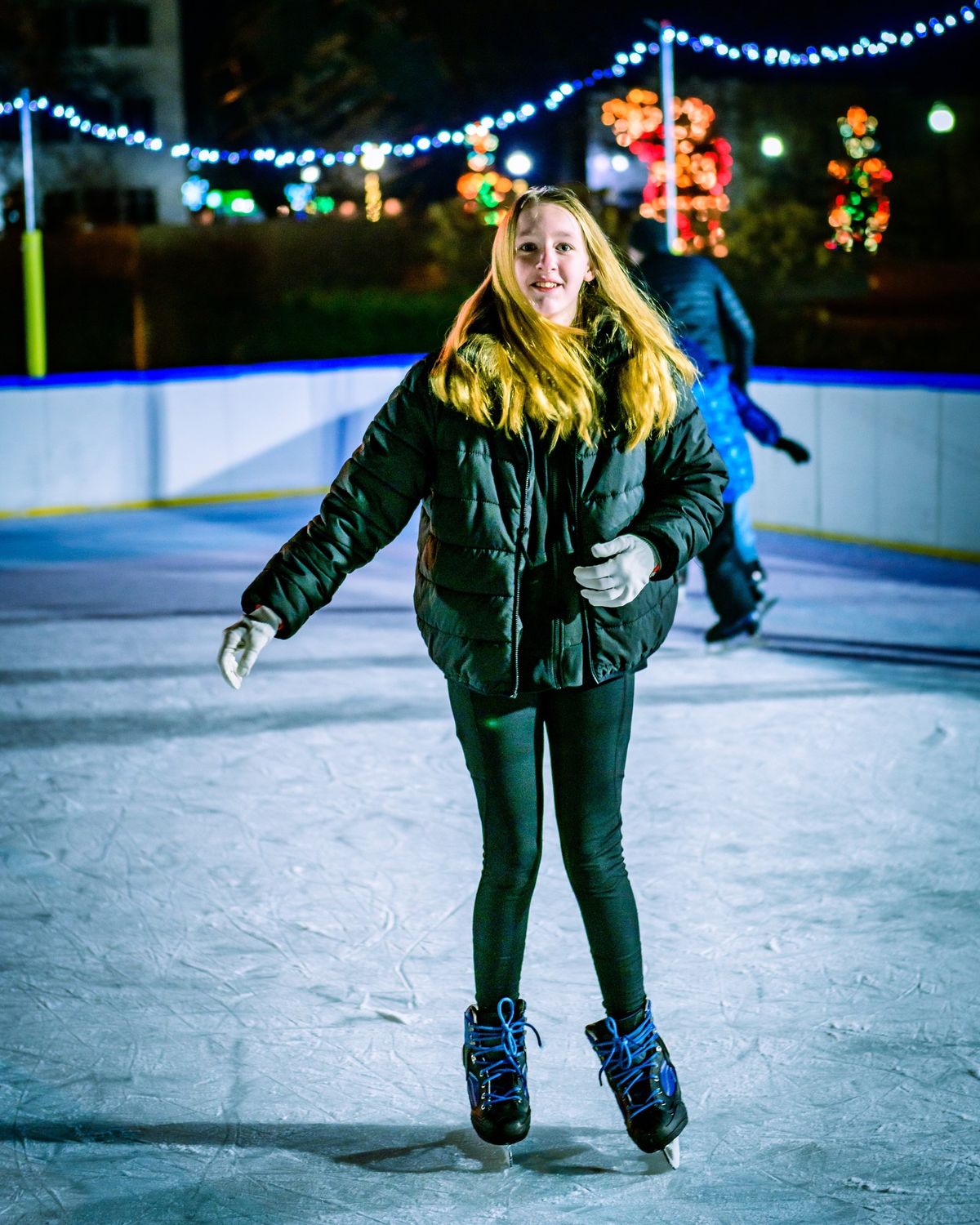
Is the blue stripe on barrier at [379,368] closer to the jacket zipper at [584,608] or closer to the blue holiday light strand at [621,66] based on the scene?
the blue holiday light strand at [621,66]

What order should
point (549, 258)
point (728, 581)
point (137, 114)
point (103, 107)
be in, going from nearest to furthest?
1. point (549, 258)
2. point (728, 581)
3. point (103, 107)
4. point (137, 114)

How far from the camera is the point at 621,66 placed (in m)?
10.3

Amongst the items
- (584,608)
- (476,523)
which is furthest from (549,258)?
(584,608)

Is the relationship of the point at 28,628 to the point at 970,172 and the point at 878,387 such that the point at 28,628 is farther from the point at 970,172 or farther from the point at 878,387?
the point at 970,172

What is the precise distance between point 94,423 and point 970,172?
1306cm

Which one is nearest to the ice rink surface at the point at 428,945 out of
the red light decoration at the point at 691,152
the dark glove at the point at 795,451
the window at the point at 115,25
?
the dark glove at the point at 795,451

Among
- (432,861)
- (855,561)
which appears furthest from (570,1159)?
(855,561)

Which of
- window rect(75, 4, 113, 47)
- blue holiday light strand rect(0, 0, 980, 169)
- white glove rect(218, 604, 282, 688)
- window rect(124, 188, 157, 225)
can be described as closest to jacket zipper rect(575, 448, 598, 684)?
white glove rect(218, 604, 282, 688)

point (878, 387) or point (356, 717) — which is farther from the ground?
point (878, 387)

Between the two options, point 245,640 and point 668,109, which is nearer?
point 245,640

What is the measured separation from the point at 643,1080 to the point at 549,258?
131 cm

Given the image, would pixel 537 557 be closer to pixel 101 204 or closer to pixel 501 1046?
pixel 501 1046

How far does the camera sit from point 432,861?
4.20 metres

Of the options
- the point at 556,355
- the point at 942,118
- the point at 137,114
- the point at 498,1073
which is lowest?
the point at 498,1073
